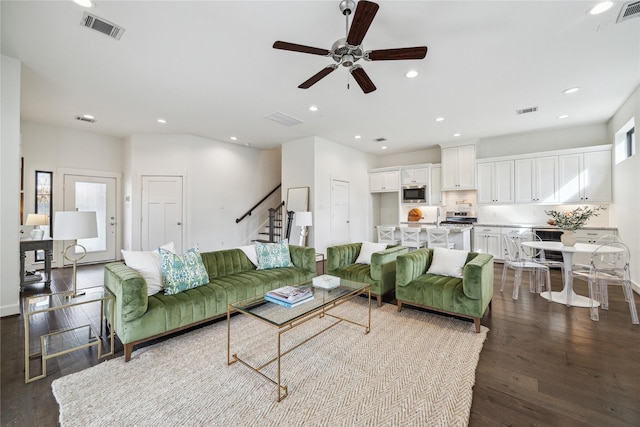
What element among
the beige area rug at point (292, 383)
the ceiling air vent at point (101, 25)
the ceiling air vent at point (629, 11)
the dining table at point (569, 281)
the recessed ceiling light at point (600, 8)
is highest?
the ceiling air vent at point (629, 11)

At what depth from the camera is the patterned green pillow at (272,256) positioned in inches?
139

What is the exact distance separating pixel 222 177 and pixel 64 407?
558 centimetres

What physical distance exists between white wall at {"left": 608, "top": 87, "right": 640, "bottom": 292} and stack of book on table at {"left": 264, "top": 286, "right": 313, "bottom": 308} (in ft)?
16.1

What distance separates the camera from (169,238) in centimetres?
614

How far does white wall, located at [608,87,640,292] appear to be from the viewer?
12.6 ft

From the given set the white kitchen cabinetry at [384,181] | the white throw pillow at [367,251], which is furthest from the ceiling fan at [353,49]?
the white kitchen cabinetry at [384,181]

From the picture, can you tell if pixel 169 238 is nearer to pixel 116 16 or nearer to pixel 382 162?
pixel 116 16

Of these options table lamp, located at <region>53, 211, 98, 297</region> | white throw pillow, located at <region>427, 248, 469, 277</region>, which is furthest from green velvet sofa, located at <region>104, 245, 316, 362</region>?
white throw pillow, located at <region>427, 248, 469, 277</region>

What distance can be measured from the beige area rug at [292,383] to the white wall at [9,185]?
81.2 inches

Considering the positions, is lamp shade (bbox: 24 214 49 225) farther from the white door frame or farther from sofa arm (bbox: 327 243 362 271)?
sofa arm (bbox: 327 243 362 271)

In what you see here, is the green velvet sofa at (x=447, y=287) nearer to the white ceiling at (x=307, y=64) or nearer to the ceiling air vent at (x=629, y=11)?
the white ceiling at (x=307, y=64)

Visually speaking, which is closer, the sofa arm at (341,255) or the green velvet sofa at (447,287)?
the green velvet sofa at (447,287)

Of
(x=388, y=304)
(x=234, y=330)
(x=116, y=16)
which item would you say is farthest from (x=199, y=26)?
(x=388, y=304)

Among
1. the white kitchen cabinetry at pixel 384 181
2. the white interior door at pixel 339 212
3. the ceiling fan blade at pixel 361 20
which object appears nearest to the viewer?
the ceiling fan blade at pixel 361 20
